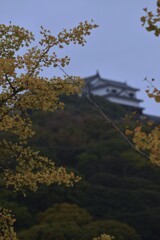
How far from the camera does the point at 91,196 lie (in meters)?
18.1

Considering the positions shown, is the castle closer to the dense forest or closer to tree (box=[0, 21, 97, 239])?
the dense forest

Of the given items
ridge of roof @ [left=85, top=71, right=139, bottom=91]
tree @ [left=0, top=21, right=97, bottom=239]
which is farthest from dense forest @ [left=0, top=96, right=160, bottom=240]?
ridge of roof @ [left=85, top=71, right=139, bottom=91]

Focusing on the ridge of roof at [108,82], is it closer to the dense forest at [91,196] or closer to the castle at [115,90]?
the castle at [115,90]

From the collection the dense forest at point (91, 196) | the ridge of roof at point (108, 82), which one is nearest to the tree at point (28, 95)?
the dense forest at point (91, 196)

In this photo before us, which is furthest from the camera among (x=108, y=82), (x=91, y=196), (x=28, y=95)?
(x=108, y=82)

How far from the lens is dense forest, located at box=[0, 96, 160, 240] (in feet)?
50.5

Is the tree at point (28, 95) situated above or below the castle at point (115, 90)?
below

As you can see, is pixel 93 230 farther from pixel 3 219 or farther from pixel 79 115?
pixel 79 115

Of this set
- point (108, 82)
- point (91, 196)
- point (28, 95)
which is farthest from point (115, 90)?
point (28, 95)

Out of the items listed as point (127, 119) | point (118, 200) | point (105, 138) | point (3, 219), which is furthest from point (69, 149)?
point (127, 119)

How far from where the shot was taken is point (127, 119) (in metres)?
3.21

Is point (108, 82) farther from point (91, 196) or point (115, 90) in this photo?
point (91, 196)

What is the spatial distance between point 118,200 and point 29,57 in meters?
13.2

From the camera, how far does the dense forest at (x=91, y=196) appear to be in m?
15.4
